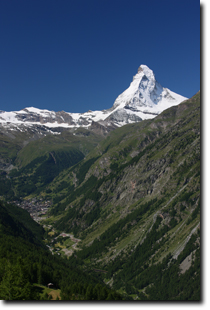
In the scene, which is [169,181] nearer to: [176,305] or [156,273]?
[156,273]

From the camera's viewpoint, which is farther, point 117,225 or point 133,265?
point 117,225

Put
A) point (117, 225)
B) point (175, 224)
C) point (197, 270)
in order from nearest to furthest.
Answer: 1. point (197, 270)
2. point (175, 224)
3. point (117, 225)

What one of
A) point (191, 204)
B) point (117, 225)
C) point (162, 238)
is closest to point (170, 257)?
point (162, 238)

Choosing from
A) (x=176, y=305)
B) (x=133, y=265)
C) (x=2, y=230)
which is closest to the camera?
(x=176, y=305)

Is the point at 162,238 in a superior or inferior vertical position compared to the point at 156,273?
superior

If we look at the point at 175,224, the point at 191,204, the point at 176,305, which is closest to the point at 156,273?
the point at 175,224

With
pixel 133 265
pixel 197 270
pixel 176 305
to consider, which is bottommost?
pixel 133 265

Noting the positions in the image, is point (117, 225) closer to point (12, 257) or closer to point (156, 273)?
point (156, 273)

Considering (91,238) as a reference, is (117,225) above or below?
above

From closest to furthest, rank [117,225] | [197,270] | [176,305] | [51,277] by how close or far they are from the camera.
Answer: [176,305] < [51,277] < [197,270] < [117,225]
